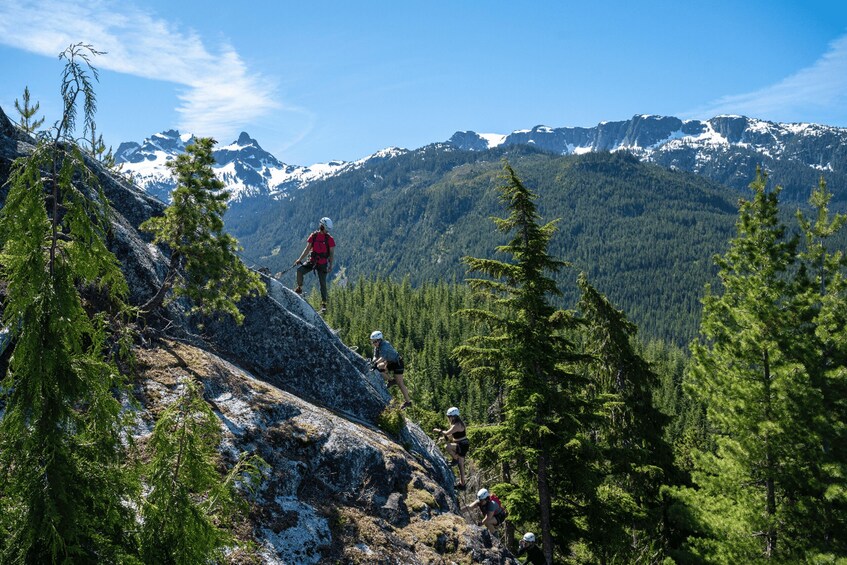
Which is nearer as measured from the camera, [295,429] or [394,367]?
[295,429]

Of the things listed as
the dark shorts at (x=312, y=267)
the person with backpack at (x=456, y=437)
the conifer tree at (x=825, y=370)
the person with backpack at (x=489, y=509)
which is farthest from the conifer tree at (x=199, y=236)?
the conifer tree at (x=825, y=370)

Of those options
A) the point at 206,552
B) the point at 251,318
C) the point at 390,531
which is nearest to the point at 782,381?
the point at 390,531

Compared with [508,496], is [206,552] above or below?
above

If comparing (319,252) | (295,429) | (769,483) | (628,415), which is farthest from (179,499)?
(628,415)

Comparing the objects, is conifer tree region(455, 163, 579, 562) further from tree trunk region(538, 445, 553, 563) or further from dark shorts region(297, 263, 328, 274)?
dark shorts region(297, 263, 328, 274)

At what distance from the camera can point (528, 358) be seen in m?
15.8

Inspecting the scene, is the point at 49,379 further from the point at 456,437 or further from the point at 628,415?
the point at 628,415

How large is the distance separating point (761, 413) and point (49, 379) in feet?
59.2

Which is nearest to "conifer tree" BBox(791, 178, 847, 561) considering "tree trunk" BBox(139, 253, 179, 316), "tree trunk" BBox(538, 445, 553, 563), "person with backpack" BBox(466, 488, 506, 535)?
"tree trunk" BBox(538, 445, 553, 563)

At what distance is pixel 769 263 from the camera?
16.8 m

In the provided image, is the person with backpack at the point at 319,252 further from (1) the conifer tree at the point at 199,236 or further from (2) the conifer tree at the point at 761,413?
(2) the conifer tree at the point at 761,413

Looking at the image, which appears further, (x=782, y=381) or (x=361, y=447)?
(x=782, y=381)

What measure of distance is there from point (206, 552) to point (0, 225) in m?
3.43

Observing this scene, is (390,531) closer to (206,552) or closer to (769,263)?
(206,552)
